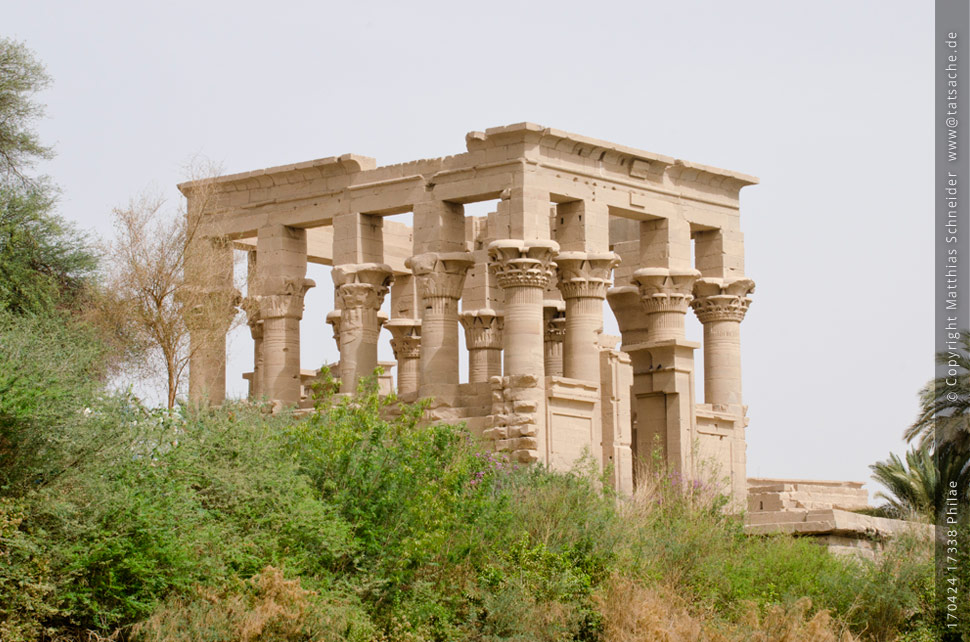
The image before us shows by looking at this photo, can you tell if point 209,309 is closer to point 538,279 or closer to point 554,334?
point 538,279

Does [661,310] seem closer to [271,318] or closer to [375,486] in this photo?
[271,318]

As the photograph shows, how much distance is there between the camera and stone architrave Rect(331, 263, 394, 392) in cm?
3238

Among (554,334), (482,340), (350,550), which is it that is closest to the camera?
(350,550)

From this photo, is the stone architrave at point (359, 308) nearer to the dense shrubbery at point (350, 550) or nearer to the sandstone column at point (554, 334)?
the sandstone column at point (554, 334)

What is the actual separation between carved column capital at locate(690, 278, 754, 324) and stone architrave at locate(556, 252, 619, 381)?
104 inches

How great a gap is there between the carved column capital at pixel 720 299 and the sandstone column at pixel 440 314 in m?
4.67

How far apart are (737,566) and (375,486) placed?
5.01 metres

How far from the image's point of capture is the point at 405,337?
3775cm

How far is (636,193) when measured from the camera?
32.1 meters

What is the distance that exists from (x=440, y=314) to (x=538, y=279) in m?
2.04

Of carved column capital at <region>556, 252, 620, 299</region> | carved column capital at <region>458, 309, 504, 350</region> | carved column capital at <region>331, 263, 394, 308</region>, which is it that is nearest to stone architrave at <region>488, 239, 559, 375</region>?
carved column capital at <region>556, 252, 620, 299</region>

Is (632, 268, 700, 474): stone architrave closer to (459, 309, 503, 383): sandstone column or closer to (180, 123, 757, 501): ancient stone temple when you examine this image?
(180, 123, 757, 501): ancient stone temple

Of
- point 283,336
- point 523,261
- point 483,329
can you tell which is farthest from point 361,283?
point 483,329

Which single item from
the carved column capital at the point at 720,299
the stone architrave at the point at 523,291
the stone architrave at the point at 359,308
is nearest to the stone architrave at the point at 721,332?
the carved column capital at the point at 720,299
